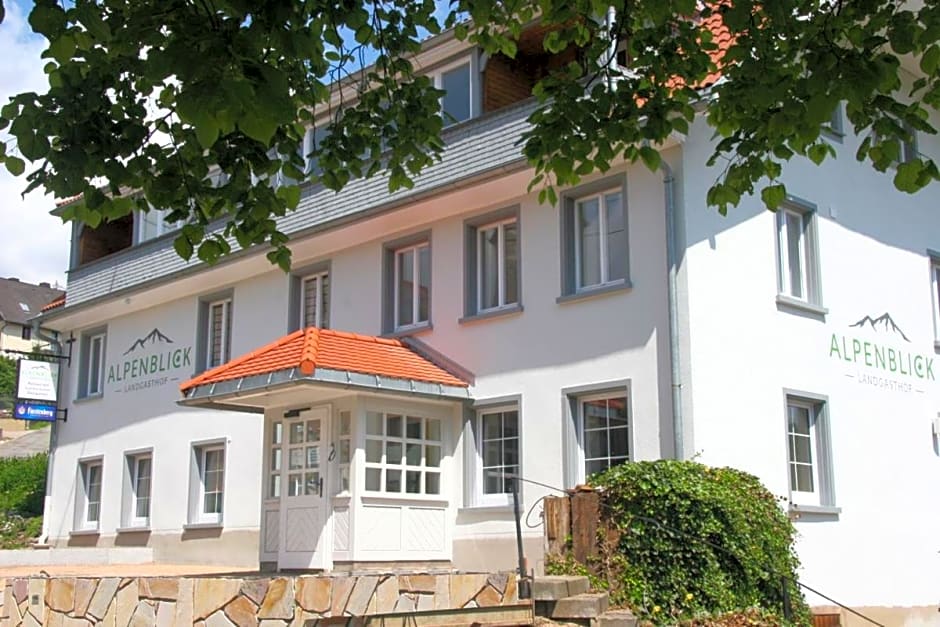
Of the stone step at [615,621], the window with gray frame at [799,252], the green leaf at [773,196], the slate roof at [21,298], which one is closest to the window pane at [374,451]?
the stone step at [615,621]

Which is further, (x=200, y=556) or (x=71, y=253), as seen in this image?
(x=71, y=253)

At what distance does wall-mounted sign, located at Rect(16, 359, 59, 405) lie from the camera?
23906 millimetres

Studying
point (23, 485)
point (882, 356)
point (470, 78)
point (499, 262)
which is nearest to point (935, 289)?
point (882, 356)

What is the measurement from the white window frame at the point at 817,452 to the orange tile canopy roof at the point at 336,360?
4.37 m

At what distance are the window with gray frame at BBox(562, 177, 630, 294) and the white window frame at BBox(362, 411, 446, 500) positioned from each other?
2765 millimetres

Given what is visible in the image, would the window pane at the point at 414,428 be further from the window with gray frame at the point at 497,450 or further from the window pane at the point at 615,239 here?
the window pane at the point at 615,239

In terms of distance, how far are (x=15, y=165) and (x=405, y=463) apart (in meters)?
9.30

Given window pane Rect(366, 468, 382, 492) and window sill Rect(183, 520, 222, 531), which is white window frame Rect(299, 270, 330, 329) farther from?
window pane Rect(366, 468, 382, 492)

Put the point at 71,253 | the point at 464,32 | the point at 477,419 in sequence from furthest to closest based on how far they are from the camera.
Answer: the point at 71,253
the point at 477,419
the point at 464,32

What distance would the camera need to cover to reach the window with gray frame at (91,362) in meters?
24.0

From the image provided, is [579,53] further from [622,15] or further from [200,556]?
[200,556]

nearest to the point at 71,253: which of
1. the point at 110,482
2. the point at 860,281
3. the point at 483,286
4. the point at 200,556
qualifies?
the point at 110,482

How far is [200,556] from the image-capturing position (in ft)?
64.0

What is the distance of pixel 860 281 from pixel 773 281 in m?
2.13
